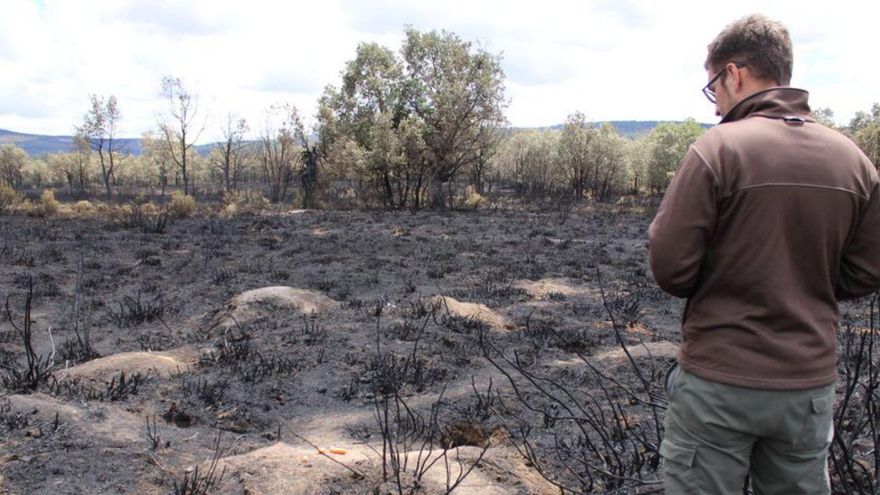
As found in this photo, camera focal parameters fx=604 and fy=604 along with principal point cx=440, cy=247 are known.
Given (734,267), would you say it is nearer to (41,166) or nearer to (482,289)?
(482,289)

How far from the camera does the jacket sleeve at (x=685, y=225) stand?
5.53ft

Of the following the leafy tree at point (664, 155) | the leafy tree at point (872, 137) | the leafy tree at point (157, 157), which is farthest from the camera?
the leafy tree at point (157, 157)

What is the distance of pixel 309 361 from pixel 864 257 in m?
4.59

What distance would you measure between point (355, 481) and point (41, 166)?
127785 millimetres

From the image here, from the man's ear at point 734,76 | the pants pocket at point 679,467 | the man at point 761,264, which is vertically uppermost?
the man's ear at point 734,76

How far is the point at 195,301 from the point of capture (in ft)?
28.0

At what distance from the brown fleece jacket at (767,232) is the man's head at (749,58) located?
6cm

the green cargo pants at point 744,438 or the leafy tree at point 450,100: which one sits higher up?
the leafy tree at point 450,100

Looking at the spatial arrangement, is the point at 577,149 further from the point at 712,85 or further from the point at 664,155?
the point at 712,85

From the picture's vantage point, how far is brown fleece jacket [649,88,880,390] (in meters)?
1.67

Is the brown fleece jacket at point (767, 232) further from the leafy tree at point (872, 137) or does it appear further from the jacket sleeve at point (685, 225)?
the leafy tree at point (872, 137)

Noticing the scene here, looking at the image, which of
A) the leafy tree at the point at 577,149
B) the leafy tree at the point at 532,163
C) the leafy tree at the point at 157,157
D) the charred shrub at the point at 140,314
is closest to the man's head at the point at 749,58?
the charred shrub at the point at 140,314

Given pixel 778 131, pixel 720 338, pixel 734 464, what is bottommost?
pixel 734 464

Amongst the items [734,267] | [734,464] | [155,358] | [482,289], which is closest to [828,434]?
[734,464]
